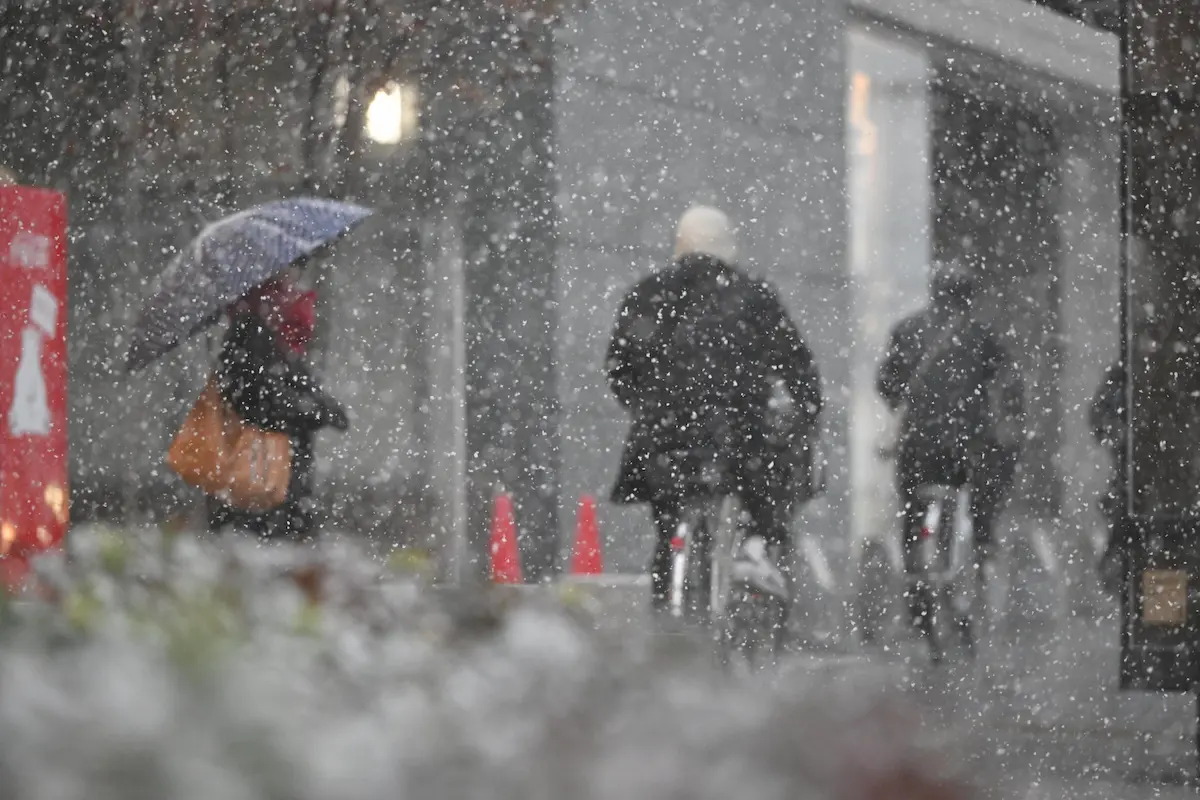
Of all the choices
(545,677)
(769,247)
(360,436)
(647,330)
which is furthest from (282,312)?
(545,677)

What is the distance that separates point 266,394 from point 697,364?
1.31m

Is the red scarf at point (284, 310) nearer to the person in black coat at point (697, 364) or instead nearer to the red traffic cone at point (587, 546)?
the person in black coat at point (697, 364)

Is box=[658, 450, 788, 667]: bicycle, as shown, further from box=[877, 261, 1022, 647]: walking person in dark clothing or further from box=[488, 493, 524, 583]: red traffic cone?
box=[488, 493, 524, 583]: red traffic cone

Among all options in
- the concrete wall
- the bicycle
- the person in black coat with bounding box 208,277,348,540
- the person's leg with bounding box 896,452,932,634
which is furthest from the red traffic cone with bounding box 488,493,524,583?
the bicycle

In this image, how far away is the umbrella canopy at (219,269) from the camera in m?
6.23

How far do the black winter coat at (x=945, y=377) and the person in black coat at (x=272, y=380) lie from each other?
2463mm

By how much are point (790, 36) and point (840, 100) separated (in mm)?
402

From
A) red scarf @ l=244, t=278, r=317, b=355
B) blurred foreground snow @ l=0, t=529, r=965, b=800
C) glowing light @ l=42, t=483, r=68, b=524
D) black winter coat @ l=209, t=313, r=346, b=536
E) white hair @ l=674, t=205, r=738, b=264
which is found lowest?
blurred foreground snow @ l=0, t=529, r=965, b=800

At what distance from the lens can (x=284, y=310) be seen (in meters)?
6.71

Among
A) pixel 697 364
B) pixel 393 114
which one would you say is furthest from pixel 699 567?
pixel 393 114

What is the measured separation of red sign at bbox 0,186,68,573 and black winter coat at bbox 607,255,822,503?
2039mm

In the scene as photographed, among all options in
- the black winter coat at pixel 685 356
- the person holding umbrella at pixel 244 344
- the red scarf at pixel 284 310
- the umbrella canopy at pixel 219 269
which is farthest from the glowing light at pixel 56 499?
the black winter coat at pixel 685 356

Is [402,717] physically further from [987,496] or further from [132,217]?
[132,217]

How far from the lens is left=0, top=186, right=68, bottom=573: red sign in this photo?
16.3 ft
